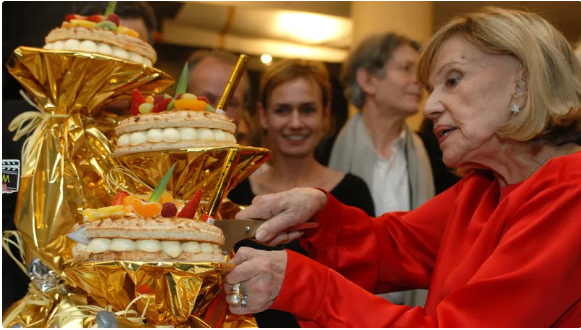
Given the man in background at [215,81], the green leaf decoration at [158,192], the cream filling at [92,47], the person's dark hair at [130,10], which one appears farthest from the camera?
the man in background at [215,81]

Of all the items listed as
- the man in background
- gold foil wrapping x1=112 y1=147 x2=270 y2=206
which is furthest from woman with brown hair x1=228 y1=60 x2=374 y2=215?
gold foil wrapping x1=112 y1=147 x2=270 y2=206

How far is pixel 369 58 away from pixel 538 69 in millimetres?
1618

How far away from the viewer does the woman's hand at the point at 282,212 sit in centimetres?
150

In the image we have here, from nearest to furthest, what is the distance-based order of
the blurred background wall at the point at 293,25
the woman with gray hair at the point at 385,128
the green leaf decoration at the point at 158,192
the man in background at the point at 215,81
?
the green leaf decoration at the point at 158,192 < the man in background at the point at 215,81 < the woman with gray hair at the point at 385,128 < the blurred background wall at the point at 293,25

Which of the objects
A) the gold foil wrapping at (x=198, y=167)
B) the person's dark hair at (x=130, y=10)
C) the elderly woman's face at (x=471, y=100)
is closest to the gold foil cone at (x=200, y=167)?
the gold foil wrapping at (x=198, y=167)

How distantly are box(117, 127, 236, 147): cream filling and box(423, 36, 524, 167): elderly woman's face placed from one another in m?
0.56

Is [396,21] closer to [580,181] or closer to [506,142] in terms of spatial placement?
[506,142]

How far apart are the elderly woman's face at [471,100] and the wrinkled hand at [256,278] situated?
0.55m

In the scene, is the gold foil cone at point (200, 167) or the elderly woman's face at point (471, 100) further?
the elderly woman's face at point (471, 100)

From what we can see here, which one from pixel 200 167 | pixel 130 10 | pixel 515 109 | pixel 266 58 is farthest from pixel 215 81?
pixel 515 109

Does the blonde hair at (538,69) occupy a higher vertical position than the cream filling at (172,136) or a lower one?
higher

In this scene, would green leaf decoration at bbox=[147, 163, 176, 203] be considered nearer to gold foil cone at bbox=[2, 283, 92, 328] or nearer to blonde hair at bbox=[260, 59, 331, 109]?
gold foil cone at bbox=[2, 283, 92, 328]

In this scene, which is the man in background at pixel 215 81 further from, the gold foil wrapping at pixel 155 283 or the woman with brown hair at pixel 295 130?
the gold foil wrapping at pixel 155 283

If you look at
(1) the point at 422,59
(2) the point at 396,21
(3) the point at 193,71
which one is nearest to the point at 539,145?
(1) the point at 422,59
